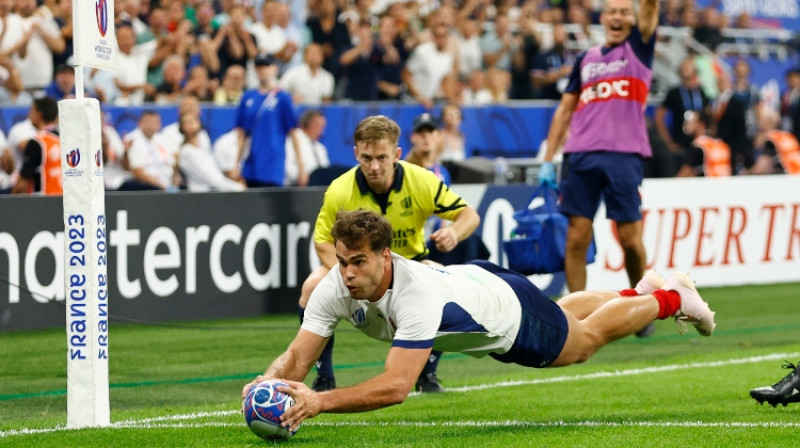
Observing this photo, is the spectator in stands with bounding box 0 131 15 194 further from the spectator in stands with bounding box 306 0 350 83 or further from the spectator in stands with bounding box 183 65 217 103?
the spectator in stands with bounding box 306 0 350 83

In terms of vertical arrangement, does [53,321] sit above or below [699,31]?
below

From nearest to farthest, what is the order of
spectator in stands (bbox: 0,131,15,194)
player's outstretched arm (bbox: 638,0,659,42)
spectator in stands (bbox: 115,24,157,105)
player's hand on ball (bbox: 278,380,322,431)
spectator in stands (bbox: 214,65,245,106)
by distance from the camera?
player's hand on ball (bbox: 278,380,322,431) → player's outstretched arm (bbox: 638,0,659,42) → spectator in stands (bbox: 0,131,15,194) → spectator in stands (bbox: 115,24,157,105) → spectator in stands (bbox: 214,65,245,106)

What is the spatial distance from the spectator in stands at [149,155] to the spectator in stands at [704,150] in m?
9.02

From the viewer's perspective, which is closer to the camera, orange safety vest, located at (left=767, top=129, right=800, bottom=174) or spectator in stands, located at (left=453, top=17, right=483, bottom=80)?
spectator in stands, located at (left=453, top=17, right=483, bottom=80)

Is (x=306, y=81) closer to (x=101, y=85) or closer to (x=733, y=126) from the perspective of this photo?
(x=101, y=85)

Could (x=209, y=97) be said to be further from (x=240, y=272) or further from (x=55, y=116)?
(x=240, y=272)

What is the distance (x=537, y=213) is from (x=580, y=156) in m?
0.69

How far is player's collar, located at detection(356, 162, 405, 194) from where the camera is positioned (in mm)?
8914

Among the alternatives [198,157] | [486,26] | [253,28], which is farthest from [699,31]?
[198,157]

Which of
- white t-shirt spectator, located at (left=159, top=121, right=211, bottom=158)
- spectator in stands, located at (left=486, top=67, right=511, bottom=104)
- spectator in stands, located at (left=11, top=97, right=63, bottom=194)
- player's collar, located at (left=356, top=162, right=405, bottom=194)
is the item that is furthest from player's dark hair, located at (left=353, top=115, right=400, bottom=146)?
spectator in stands, located at (left=486, top=67, right=511, bottom=104)

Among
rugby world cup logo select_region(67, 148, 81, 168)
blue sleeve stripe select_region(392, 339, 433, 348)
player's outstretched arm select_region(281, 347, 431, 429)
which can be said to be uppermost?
rugby world cup logo select_region(67, 148, 81, 168)

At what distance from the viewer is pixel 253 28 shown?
19.1 meters

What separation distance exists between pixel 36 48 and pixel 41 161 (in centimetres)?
242

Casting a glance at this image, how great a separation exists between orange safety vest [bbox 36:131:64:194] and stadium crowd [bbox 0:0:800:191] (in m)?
0.49
